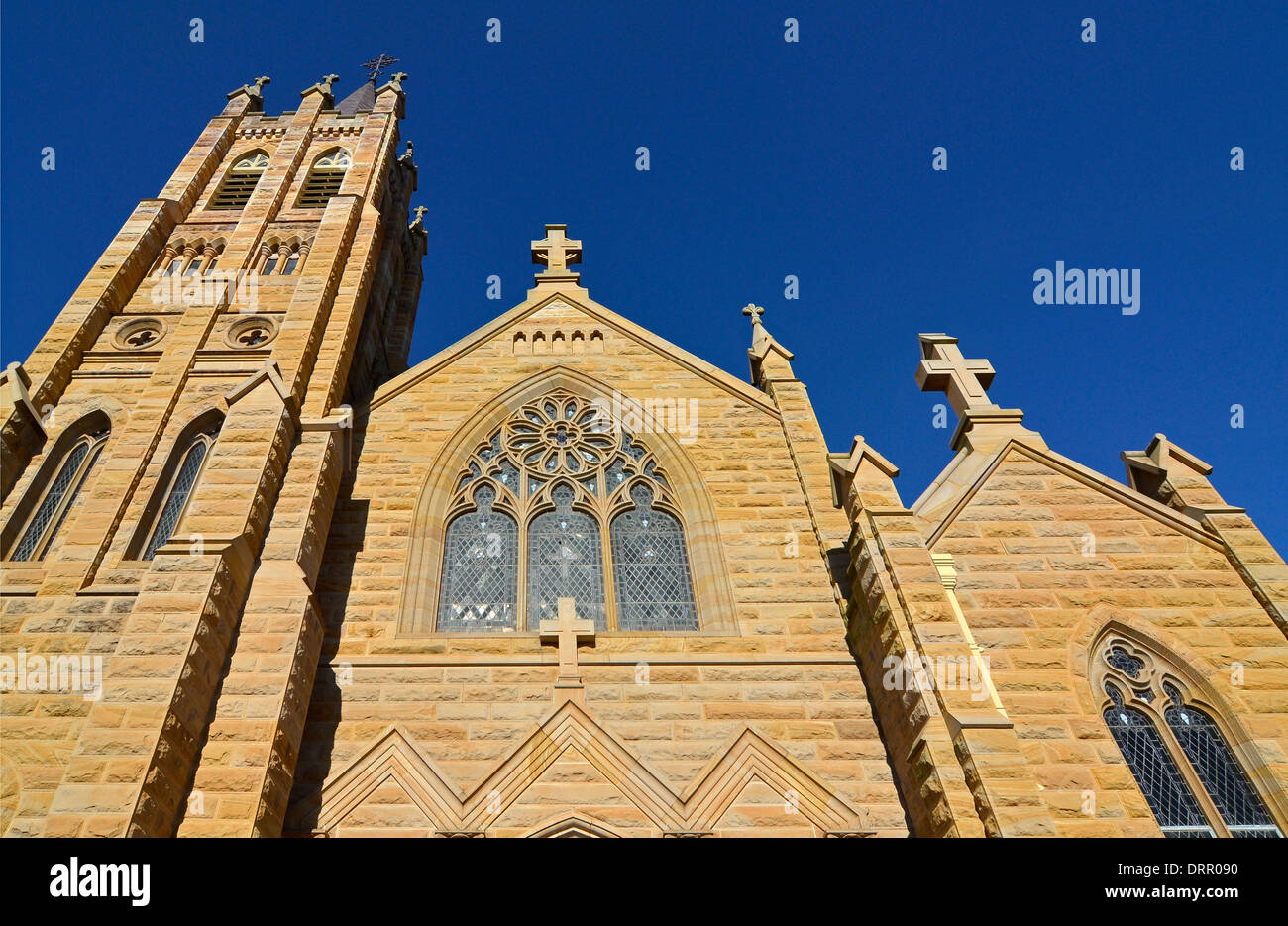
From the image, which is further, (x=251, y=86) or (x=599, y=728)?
(x=251, y=86)

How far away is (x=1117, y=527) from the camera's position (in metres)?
9.42

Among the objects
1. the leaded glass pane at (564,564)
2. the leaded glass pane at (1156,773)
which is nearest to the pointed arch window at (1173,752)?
the leaded glass pane at (1156,773)

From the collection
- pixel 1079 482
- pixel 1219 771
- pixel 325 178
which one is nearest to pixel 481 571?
pixel 1079 482

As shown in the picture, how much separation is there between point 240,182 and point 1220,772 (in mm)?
18681

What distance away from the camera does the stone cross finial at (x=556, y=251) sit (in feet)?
50.2

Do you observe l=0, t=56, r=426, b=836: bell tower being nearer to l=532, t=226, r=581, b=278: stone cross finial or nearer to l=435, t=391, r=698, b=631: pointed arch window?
l=435, t=391, r=698, b=631: pointed arch window

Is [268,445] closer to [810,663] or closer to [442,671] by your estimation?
[442,671]

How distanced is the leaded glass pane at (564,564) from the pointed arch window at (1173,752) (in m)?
5.22

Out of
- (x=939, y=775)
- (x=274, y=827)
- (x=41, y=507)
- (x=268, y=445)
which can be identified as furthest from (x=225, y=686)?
(x=939, y=775)

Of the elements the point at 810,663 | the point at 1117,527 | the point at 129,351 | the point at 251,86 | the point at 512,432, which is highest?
the point at 251,86

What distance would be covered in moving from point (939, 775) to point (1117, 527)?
13.7ft

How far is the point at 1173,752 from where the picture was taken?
7727 millimetres

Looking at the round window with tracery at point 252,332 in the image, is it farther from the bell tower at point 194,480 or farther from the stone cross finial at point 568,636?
the stone cross finial at point 568,636

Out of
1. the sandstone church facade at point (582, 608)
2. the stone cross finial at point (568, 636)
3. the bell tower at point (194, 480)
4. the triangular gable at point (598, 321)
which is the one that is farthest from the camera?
the triangular gable at point (598, 321)
